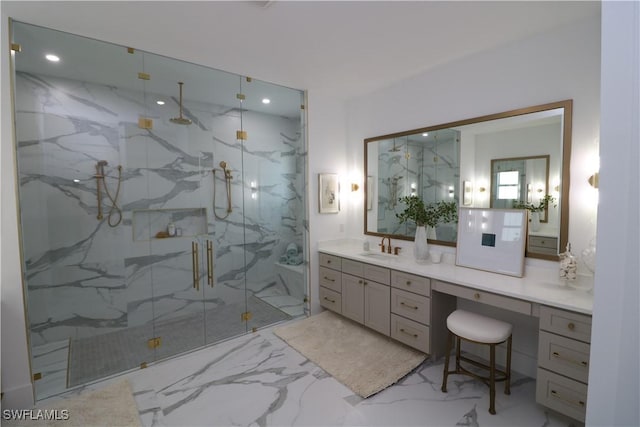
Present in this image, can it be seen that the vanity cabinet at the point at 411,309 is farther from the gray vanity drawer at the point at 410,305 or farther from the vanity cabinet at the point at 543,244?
the vanity cabinet at the point at 543,244

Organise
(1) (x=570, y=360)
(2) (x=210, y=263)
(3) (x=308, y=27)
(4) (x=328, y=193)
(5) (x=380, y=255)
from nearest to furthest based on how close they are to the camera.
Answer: (1) (x=570, y=360) → (3) (x=308, y=27) → (2) (x=210, y=263) → (5) (x=380, y=255) → (4) (x=328, y=193)

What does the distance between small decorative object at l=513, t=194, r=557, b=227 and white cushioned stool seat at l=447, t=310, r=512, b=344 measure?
34.5 inches

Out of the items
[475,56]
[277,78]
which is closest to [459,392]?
[475,56]

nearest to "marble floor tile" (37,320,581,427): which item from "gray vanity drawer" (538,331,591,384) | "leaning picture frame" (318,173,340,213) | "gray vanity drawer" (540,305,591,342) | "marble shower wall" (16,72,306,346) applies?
"gray vanity drawer" (538,331,591,384)

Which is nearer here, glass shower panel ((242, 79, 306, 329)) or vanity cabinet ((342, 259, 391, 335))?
vanity cabinet ((342, 259, 391, 335))

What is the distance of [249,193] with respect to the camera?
11.7 ft

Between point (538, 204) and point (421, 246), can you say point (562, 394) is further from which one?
point (421, 246)

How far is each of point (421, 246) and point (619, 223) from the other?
2759 mm

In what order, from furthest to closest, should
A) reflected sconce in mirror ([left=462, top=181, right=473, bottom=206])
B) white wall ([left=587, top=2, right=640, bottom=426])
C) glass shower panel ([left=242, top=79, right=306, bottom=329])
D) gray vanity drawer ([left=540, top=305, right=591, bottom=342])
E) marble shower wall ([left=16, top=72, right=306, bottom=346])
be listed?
1. glass shower panel ([left=242, top=79, right=306, bottom=329])
2. reflected sconce in mirror ([left=462, top=181, right=473, bottom=206])
3. marble shower wall ([left=16, top=72, right=306, bottom=346])
4. gray vanity drawer ([left=540, top=305, right=591, bottom=342])
5. white wall ([left=587, top=2, right=640, bottom=426])

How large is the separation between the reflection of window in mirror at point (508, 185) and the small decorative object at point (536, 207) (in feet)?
0.30

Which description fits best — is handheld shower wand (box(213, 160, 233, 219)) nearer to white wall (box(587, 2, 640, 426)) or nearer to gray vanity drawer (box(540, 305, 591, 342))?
gray vanity drawer (box(540, 305, 591, 342))

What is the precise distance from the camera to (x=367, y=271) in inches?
128

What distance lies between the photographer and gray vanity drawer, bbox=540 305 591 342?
187 centimetres

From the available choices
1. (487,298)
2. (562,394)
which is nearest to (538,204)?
(487,298)
